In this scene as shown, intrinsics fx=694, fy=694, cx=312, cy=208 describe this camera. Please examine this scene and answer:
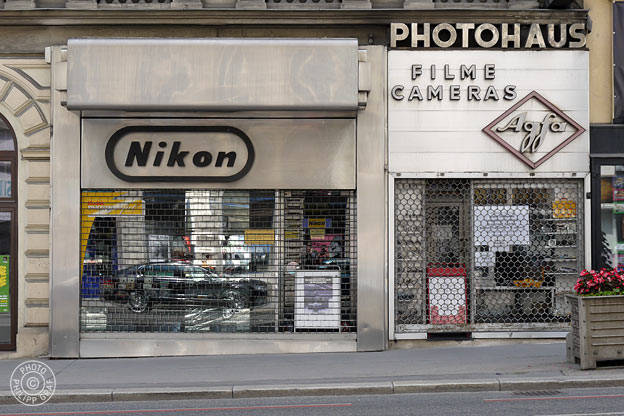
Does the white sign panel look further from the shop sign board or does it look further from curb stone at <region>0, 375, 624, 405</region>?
the shop sign board

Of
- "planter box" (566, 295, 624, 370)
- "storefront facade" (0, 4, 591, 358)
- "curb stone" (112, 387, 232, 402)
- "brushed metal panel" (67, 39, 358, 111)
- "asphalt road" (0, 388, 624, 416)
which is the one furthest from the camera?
"storefront facade" (0, 4, 591, 358)

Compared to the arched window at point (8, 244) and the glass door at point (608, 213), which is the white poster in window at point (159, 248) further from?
the glass door at point (608, 213)

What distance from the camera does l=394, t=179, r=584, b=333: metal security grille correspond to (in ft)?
41.8

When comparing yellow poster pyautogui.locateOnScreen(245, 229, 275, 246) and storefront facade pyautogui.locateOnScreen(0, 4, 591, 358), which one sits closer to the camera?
storefront facade pyautogui.locateOnScreen(0, 4, 591, 358)

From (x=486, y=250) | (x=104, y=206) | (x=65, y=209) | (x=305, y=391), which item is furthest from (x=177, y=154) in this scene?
(x=486, y=250)

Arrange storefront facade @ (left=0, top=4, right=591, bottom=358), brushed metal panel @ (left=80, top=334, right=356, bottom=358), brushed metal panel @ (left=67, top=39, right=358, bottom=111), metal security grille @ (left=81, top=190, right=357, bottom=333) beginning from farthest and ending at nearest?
metal security grille @ (left=81, top=190, right=357, bottom=333), storefront facade @ (left=0, top=4, right=591, bottom=358), brushed metal panel @ (left=80, top=334, right=356, bottom=358), brushed metal panel @ (left=67, top=39, right=358, bottom=111)

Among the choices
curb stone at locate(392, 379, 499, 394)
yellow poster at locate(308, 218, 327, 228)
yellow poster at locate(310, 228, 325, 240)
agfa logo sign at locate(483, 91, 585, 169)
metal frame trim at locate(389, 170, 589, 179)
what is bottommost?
curb stone at locate(392, 379, 499, 394)

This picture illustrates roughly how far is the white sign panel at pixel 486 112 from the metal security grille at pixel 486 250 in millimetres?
418

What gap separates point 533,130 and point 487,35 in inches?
76.2

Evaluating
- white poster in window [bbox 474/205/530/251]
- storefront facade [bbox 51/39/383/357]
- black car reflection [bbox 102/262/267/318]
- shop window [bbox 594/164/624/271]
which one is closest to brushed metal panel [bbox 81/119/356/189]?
storefront facade [bbox 51/39/383/357]

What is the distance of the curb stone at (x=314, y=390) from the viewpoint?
9273 mm

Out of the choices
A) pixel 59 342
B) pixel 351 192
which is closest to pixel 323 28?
pixel 351 192

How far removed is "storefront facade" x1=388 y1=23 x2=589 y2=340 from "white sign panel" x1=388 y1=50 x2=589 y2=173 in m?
0.02

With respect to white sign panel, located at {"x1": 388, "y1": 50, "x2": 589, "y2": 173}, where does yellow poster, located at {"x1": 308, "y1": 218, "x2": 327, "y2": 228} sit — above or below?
below
